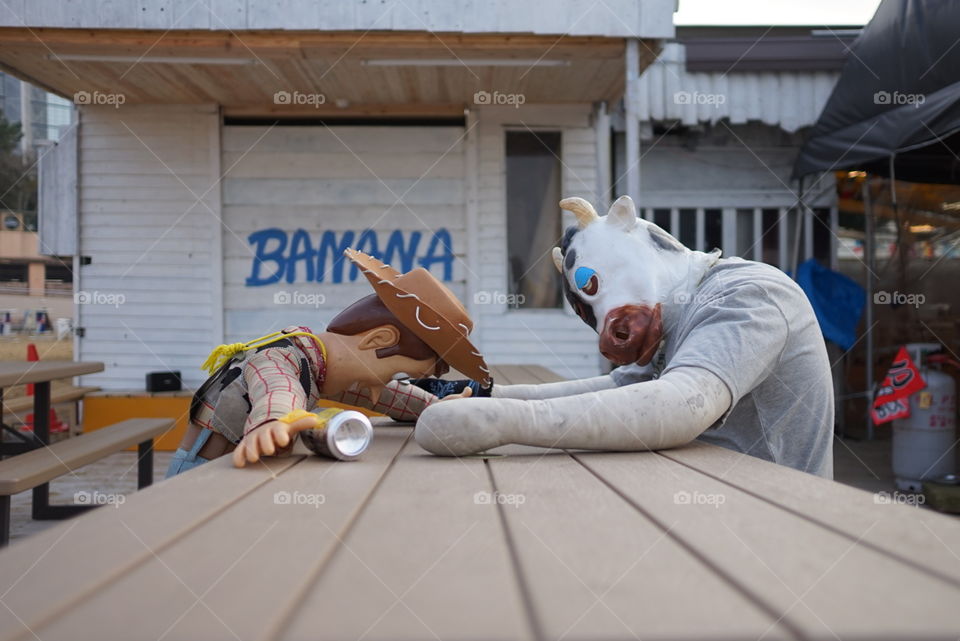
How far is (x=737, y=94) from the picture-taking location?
6793 mm

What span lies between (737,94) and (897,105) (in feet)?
5.94

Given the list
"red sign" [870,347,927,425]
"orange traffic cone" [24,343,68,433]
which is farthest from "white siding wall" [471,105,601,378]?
"orange traffic cone" [24,343,68,433]

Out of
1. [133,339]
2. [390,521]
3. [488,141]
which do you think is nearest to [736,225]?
[488,141]

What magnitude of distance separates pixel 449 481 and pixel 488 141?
559cm

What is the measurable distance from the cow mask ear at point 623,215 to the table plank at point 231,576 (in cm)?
101

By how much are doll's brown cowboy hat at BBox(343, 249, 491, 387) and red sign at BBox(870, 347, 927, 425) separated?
420cm

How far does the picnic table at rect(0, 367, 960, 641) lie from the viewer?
63 cm

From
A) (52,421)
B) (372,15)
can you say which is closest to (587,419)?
(372,15)

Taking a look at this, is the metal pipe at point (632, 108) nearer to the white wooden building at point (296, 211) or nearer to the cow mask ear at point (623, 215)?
the white wooden building at point (296, 211)

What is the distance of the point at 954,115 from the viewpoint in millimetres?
4379

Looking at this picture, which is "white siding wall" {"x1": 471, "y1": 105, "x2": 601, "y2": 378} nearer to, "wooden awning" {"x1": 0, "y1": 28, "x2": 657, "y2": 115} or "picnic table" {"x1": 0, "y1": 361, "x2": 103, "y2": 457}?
"wooden awning" {"x1": 0, "y1": 28, "x2": 657, "y2": 115}

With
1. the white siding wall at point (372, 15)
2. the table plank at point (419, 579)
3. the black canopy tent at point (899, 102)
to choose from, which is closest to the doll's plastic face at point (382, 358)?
the table plank at point (419, 579)

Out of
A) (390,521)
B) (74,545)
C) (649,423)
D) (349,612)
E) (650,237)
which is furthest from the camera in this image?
(650,237)

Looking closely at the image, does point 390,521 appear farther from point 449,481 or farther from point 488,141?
point 488,141
